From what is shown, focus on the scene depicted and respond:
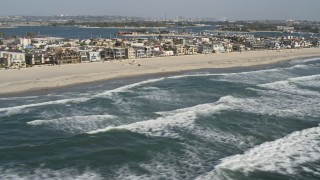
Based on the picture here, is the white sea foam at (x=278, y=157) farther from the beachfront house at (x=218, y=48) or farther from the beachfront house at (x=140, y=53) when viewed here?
the beachfront house at (x=218, y=48)

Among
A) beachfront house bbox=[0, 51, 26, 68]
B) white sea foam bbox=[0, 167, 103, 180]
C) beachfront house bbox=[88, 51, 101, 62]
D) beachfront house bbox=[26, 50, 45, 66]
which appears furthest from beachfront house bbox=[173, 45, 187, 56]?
white sea foam bbox=[0, 167, 103, 180]

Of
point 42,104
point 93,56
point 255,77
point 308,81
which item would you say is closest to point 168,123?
point 42,104

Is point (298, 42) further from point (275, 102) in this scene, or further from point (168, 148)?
point (168, 148)

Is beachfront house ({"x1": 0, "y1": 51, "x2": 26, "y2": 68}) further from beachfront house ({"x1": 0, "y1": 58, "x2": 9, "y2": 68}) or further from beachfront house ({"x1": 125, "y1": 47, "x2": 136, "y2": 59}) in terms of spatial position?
beachfront house ({"x1": 125, "y1": 47, "x2": 136, "y2": 59})

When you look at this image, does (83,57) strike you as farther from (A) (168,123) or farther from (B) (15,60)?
(A) (168,123)

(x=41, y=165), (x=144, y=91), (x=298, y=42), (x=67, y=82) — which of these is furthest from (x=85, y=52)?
(x=298, y=42)

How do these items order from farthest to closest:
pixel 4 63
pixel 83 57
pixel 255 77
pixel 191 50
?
1. pixel 191 50
2. pixel 83 57
3. pixel 4 63
4. pixel 255 77
